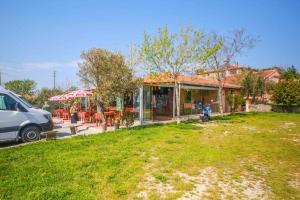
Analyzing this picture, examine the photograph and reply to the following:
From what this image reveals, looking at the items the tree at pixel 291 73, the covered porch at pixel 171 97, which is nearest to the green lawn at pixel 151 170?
the covered porch at pixel 171 97

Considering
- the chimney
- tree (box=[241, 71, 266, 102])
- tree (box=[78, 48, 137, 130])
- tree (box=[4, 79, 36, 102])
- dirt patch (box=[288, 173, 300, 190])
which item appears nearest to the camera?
dirt patch (box=[288, 173, 300, 190])

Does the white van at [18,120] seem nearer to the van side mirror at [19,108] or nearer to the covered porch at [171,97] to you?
the van side mirror at [19,108]

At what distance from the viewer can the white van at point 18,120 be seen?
381 inches

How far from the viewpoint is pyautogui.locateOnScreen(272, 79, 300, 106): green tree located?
2780 centimetres

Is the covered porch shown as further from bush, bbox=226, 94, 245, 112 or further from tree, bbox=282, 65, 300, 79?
tree, bbox=282, 65, 300, 79

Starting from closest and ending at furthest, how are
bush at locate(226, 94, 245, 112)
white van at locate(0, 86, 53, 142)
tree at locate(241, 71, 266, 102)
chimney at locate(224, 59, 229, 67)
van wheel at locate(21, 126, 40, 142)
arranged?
white van at locate(0, 86, 53, 142) < van wheel at locate(21, 126, 40, 142) < chimney at locate(224, 59, 229, 67) < bush at locate(226, 94, 245, 112) < tree at locate(241, 71, 266, 102)

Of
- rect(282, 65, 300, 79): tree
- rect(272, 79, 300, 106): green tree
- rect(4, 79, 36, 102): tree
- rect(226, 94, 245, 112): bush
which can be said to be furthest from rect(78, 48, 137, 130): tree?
rect(4, 79, 36, 102): tree

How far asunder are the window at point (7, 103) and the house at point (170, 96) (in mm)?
8686

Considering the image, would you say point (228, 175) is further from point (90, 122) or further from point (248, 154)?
point (90, 122)

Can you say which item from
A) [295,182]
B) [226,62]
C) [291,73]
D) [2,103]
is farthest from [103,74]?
[291,73]

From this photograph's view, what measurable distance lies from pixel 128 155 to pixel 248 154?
4.48 metres

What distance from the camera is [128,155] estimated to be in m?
7.75

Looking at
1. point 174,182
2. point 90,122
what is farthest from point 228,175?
point 90,122

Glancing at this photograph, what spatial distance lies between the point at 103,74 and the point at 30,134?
4856 mm
